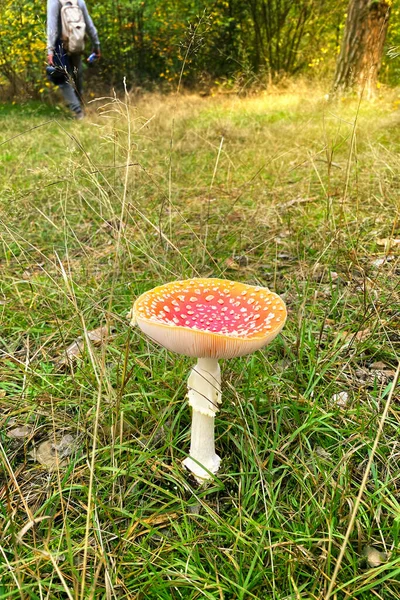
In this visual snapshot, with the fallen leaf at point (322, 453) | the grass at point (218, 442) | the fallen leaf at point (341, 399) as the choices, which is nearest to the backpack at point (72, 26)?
the grass at point (218, 442)

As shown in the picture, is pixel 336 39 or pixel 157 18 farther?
pixel 336 39

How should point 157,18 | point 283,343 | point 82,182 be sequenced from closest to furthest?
point 283,343, point 82,182, point 157,18

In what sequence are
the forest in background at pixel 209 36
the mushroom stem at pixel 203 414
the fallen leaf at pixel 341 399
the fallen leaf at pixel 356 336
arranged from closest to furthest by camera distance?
the mushroom stem at pixel 203 414, the fallen leaf at pixel 341 399, the fallen leaf at pixel 356 336, the forest in background at pixel 209 36

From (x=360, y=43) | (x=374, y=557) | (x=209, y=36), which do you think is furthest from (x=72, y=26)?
(x=374, y=557)

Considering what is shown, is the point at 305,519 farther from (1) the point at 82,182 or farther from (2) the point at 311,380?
(1) the point at 82,182

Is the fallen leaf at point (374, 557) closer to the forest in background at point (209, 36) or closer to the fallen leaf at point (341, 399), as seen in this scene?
the fallen leaf at point (341, 399)

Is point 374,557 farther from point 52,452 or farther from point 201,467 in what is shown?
point 52,452

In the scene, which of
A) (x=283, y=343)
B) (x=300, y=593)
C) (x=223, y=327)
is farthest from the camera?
(x=283, y=343)

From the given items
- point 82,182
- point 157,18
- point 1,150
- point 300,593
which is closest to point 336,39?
point 157,18
